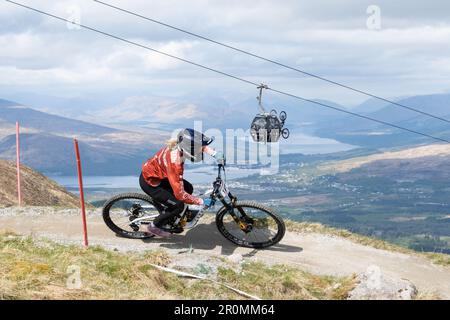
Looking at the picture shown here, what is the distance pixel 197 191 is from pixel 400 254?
24.0 ft

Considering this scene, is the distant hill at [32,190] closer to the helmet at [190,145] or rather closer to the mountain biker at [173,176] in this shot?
the mountain biker at [173,176]

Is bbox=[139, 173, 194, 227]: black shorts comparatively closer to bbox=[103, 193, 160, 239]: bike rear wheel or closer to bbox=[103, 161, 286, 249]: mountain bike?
bbox=[103, 161, 286, 249]: mountain bike

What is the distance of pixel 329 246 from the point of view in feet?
55.1

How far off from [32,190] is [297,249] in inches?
1174

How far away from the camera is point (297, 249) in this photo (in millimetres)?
15953

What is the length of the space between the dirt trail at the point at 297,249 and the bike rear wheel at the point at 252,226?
0.29 m

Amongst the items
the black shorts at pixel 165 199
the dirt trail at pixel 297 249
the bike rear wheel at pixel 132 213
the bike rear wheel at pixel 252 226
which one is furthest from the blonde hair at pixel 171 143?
the dirt trail at pixel 297 249

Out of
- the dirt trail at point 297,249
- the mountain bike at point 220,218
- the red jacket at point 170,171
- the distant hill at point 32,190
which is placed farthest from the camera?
the distant hill at point 32,190

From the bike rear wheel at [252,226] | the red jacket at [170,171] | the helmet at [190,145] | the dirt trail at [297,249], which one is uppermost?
the helmet at [190,145]

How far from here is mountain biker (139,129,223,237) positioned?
13984mm

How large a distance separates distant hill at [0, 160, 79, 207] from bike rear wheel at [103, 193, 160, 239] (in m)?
21.0

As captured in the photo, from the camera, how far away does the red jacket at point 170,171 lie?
14.0 metres

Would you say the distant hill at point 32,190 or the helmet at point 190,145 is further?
the distant hill at point 32,190
